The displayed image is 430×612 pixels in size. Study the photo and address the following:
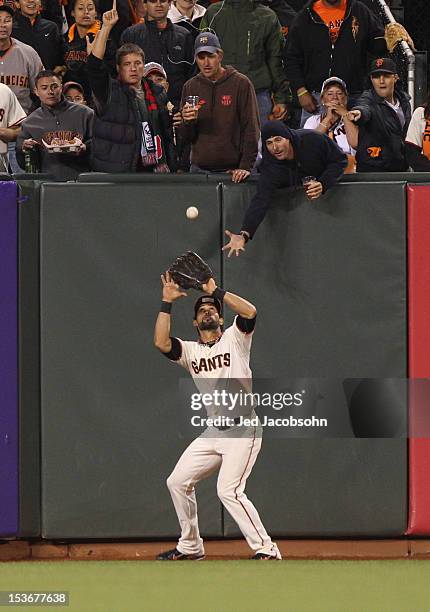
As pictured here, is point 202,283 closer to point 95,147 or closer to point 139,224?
point 139,224

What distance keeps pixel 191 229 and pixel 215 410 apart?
131cm

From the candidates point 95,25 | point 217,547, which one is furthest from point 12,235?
point 95,25

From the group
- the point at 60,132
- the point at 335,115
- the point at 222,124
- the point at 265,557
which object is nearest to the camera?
the point at 265,557

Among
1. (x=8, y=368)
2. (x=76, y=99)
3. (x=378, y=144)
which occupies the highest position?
(x=76, y=99)

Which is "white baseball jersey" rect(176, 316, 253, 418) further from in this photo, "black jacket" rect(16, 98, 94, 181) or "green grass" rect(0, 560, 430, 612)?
"black jacket" rect(16, 98, 94, 181)

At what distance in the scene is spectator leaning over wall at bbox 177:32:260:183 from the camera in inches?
376

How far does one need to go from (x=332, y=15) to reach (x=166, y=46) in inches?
62.8

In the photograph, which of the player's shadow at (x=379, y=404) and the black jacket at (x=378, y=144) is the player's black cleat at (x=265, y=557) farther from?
the black jacket at (x=378, y=144)

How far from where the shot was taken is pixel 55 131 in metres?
10.3

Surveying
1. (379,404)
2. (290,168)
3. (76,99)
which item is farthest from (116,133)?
(379,404)

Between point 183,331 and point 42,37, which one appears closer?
point 183,331

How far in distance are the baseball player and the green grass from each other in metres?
0.25

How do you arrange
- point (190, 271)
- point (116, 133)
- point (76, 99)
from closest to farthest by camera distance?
point (190, 271)
point (116, 133)
point (76, 99)

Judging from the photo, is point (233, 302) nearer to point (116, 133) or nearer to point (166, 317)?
point (166, 317)
